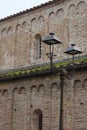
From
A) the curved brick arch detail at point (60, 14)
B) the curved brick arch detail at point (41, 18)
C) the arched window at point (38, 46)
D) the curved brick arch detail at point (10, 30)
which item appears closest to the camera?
the curved brick arch detail at point (60, 14)

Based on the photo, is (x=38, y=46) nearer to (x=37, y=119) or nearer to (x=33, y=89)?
(x=33, y=89)

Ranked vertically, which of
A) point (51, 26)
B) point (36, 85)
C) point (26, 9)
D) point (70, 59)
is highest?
point (26, 9)

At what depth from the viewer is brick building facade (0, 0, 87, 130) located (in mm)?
16562

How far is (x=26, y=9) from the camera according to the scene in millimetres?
22562

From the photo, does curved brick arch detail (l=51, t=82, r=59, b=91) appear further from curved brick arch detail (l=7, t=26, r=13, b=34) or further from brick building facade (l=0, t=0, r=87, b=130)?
curved brick arch detail (l=7, t=26, r=13, b=34)

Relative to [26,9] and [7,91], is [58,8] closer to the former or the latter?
[26,9]

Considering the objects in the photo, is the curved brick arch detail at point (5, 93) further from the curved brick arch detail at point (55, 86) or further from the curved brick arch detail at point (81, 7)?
the curved brick arch detail at point (81, 7)

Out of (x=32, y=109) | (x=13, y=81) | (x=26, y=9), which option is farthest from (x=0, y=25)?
(x=32, y=109)

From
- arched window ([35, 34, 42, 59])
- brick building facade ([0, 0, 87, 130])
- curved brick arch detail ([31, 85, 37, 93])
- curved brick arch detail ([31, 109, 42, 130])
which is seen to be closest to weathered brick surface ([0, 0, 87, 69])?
brick building facade ([0, 0, 87, 130])

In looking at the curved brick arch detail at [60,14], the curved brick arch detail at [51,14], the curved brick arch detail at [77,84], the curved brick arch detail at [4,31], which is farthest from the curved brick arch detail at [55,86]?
the curved brick arch detail at [4,31]

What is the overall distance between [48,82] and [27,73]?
1.33 metres

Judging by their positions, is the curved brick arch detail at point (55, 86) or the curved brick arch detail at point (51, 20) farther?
the curved brick arch detail at point (51, 20)

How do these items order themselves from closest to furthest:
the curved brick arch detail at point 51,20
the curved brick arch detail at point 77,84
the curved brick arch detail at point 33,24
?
the curved brick arch detail at point 77,84 → the curved brick arch detail at point 51,20 → the curved brick arch detail at point 33,24

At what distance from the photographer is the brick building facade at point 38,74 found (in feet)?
54.3
